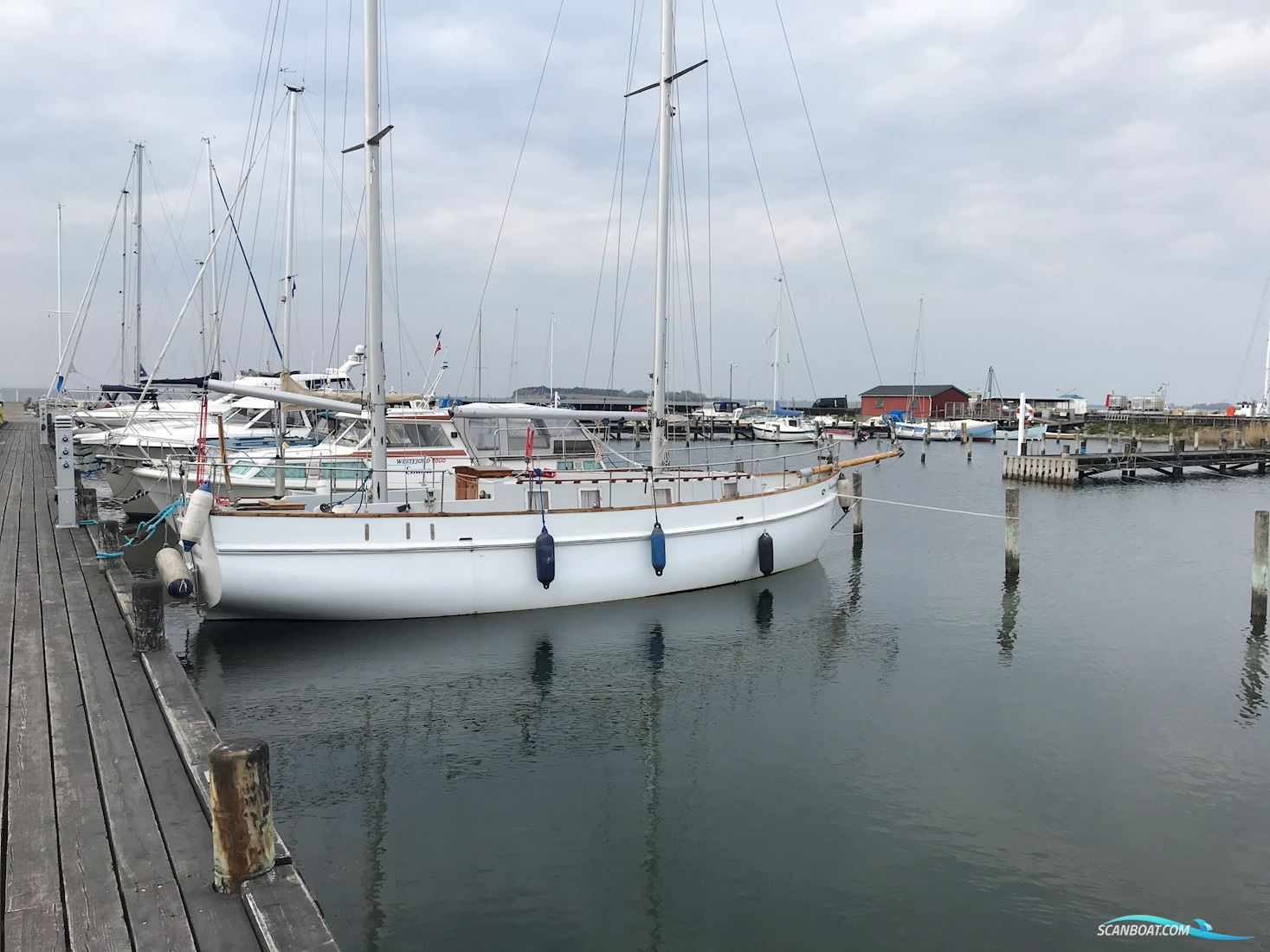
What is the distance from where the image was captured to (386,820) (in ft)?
23.8

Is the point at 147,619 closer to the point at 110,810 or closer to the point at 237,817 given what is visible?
the point at 110,810

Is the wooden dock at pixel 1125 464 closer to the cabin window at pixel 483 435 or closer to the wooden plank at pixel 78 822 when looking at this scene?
the cabin window at pixel 483 435

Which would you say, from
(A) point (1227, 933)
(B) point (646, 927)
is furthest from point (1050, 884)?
(B) point (646, 927)

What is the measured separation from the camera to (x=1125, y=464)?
3950cm

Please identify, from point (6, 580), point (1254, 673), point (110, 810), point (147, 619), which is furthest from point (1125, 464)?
point (110, 810)

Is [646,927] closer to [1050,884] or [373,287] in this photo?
[1050,884]

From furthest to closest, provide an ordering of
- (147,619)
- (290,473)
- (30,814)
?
(290,473)
(147,619)
(30,814)

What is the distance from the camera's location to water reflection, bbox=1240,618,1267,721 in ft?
35.2

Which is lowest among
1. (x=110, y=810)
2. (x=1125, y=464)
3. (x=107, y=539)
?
(x=110, y=810)

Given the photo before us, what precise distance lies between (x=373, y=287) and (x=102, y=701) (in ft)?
23.3

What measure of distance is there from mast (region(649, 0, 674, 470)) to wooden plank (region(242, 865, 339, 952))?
11042 mm

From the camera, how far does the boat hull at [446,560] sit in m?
11.4

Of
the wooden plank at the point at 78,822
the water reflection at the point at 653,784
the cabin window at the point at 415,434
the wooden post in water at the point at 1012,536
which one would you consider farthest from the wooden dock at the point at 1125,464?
the wooden plank at the point at 78,822

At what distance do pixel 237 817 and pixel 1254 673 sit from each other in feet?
45.6
